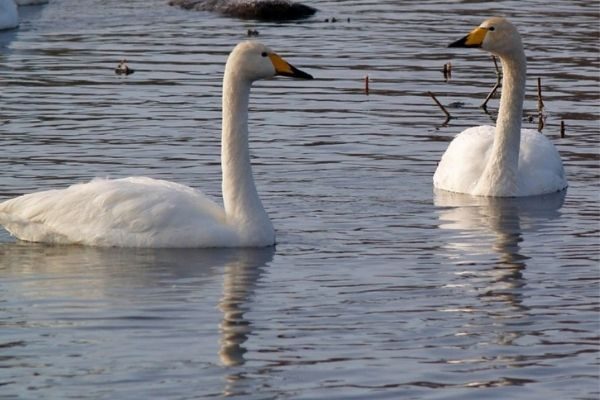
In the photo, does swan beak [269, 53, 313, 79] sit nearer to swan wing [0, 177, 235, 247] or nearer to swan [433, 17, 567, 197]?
swan wing [0, 177, 235, 247]

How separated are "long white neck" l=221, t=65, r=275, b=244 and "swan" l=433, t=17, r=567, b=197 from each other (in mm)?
2993

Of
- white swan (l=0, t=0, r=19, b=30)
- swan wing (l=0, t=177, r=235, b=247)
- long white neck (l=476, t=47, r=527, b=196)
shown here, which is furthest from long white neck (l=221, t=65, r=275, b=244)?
white swan (l=0, t=0, r=19, b=30)

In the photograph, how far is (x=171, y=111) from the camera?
18.2 metres

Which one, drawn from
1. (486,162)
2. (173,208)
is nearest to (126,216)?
(173,208)

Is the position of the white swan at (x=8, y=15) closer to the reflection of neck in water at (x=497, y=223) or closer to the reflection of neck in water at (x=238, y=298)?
the reflection of neck in water at (x=497, y=223)

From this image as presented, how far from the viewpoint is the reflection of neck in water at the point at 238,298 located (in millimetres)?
9344

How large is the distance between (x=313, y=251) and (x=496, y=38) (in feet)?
13.3

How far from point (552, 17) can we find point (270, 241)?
15703 millimetres

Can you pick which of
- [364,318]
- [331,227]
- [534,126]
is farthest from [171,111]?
[364,318]

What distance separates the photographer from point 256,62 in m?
12.2

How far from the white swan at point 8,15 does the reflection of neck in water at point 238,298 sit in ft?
46.9

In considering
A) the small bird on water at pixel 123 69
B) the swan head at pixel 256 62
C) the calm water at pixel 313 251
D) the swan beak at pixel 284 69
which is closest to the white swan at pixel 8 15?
the calm water at pixel 313 251

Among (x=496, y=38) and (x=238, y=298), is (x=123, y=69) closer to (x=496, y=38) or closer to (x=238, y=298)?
(x=496, y=38)

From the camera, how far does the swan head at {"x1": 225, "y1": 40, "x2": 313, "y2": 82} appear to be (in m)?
12.2
